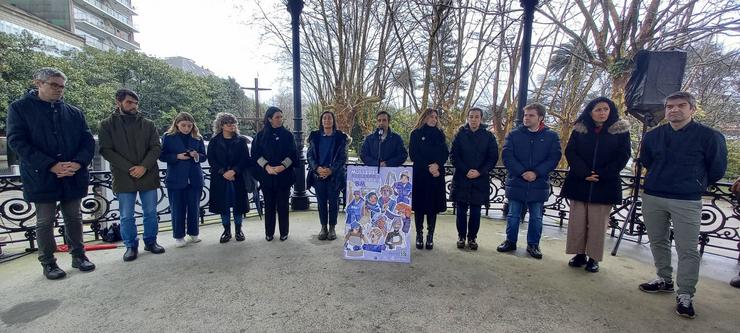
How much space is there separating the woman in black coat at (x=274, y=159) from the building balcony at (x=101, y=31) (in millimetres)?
46851

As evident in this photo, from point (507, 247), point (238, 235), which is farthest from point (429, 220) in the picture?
point (238, 235)

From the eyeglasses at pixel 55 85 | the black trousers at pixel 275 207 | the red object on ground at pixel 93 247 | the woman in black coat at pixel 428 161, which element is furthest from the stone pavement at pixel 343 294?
the eyeglasses at pixel 55 85

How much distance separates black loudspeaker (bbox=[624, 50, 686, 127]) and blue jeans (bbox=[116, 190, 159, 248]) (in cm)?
599

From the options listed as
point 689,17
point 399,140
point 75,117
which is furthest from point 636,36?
point 75,117

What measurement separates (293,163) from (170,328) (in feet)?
7.45

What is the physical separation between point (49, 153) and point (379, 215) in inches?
127

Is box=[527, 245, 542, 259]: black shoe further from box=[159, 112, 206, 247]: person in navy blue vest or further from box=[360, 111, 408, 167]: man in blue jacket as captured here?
box=[159, 112, 206, 247]: person in navy blue vest

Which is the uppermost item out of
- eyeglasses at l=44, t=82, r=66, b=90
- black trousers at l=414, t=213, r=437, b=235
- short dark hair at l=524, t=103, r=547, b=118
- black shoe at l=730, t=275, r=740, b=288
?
eyeglasses at l=44, t=82, r=66, b=90

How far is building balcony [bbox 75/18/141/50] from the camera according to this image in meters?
36.5

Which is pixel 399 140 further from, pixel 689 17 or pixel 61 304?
pixel 689 17

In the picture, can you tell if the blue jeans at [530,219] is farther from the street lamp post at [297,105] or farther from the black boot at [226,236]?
the black boot at [226,236]

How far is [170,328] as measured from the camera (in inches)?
91.3

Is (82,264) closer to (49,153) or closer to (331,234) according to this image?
(49,153)

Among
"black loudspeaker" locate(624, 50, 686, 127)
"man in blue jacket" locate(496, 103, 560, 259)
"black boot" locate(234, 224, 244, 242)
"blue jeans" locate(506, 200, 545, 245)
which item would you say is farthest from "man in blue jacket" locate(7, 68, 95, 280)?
"black loudspeaker" locate(624, 50, 686, 127)
